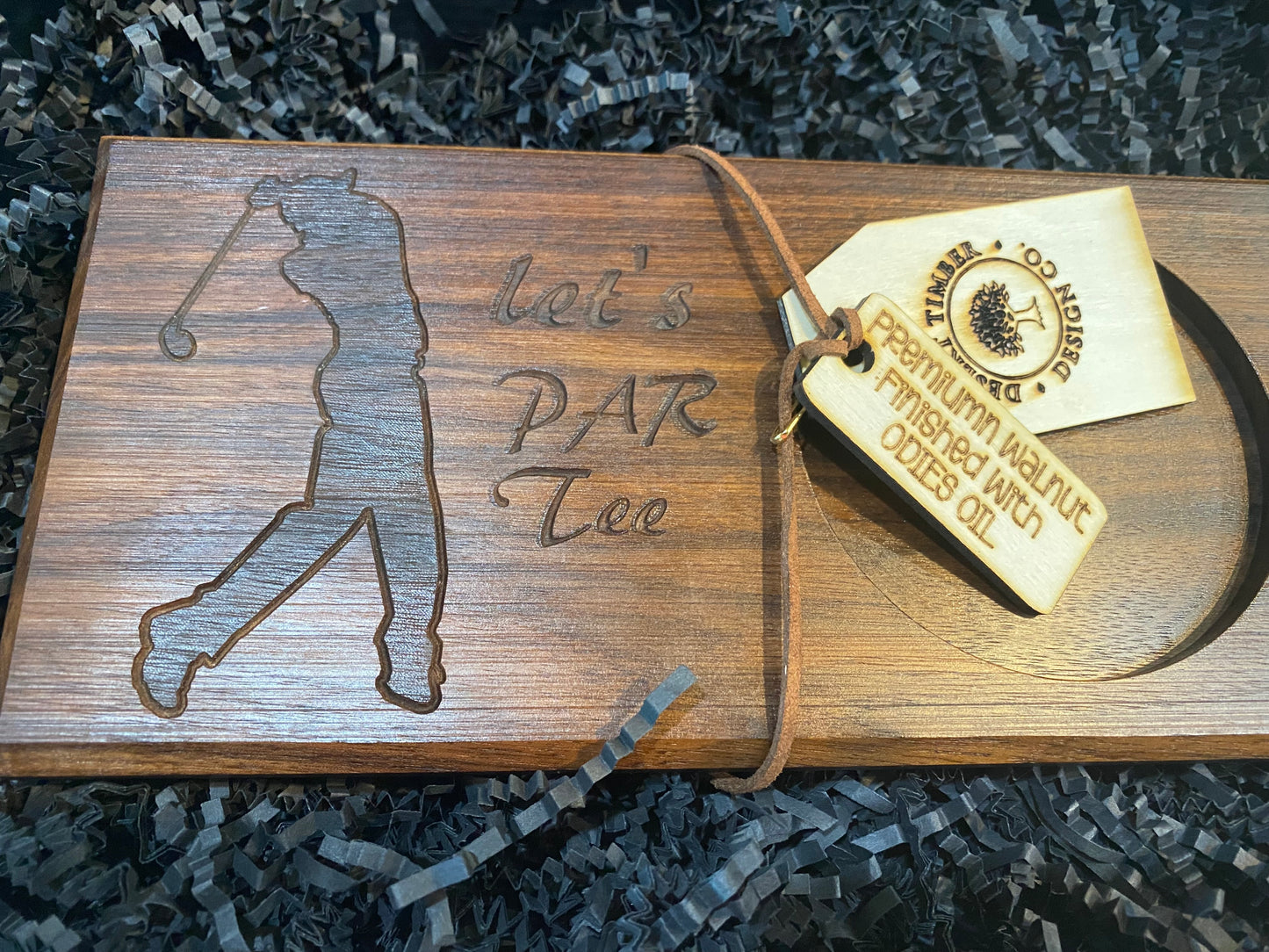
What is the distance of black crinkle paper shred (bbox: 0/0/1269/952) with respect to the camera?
69 centimetres

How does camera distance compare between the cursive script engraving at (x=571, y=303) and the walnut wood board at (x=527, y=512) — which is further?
the cursive script engraving at (x=571, y=303)

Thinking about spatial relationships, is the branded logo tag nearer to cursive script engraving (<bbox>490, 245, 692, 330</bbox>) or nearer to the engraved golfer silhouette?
cursive script engraving (<bbox>490, 245, 692, 330</bbox>)

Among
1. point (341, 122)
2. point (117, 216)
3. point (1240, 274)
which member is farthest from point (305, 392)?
point (1240, 274)

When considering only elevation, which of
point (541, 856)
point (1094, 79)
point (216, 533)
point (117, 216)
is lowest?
point (541, 856)

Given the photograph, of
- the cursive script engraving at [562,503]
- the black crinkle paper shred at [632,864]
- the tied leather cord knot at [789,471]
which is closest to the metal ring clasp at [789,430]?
the tied leather cord knot at [789,471]

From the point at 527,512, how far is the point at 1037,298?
1.75 feet

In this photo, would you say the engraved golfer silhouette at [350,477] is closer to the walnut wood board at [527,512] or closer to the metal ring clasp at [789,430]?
the walnut wood board at [527,512]

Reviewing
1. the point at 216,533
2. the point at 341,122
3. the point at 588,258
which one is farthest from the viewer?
the point at 341,122

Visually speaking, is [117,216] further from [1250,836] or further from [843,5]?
[1250,836]

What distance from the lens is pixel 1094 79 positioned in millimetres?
1050

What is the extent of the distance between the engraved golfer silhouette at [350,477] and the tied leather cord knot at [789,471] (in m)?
0.28

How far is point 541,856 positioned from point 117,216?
70 cm

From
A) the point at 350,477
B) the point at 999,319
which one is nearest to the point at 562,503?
the point at 350,477

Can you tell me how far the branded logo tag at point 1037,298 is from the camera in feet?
2.63
